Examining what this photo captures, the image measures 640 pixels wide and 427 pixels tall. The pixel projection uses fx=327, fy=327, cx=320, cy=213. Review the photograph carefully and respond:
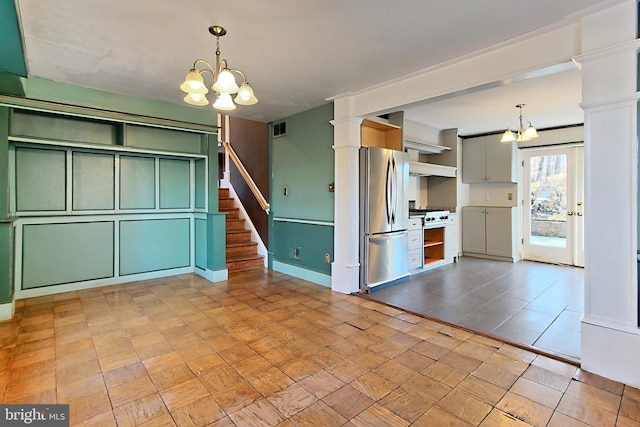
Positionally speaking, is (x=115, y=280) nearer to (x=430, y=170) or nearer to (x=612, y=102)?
(x=430, y=170)

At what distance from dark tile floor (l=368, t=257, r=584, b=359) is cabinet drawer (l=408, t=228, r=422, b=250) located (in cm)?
45

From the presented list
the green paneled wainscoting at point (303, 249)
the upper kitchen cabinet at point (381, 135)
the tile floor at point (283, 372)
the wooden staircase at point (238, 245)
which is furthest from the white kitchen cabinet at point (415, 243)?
the wooden staircase at point (238, 245)

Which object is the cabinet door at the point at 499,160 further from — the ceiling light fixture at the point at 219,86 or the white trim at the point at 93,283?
the white trim at the point at 93,283

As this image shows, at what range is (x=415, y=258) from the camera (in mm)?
5016

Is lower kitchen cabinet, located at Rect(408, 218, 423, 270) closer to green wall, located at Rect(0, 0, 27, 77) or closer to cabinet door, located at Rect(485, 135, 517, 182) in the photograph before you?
cabinet door, located at Rect(485, 135, 517, 182)

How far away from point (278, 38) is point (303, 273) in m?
3.15

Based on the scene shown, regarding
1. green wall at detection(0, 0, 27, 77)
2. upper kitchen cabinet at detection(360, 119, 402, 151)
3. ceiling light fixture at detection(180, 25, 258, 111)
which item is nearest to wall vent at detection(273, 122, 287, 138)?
upper kitchen cabinet at detection(360, 119, 402, 151)

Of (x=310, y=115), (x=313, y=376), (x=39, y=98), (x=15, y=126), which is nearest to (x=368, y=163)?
(x=310, y=115)

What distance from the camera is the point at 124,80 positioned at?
11.4 feet

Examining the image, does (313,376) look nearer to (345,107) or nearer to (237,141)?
(345,107)

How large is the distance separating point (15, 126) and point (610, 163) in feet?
17.7

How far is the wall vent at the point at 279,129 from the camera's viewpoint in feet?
16.5

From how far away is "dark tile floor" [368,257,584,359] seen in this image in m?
2.84

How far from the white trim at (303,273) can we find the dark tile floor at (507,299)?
697mm
